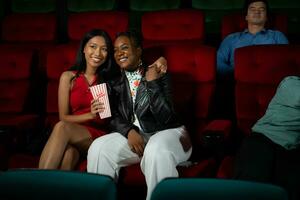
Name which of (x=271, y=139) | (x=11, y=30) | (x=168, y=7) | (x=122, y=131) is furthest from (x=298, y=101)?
(x=11, y=30)

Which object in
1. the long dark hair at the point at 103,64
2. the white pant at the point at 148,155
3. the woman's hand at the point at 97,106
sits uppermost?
the long dark hair at the point at 103,64

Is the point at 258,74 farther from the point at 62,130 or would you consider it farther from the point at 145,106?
the point at 62,130

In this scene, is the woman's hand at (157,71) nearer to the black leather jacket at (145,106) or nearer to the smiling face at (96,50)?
the black leather jacket at (145,106)

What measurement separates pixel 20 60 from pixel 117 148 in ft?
1.91

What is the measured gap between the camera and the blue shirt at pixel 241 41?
1871 millimetres

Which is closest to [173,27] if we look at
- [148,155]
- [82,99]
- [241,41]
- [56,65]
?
[241,41]

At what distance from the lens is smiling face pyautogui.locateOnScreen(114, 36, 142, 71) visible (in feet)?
4.54

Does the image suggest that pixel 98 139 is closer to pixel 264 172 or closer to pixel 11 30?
pixel 264 172

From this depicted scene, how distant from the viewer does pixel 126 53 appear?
138cm

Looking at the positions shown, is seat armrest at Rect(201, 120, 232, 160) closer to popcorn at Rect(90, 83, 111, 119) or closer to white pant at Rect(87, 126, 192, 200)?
white pant at Rect(87, 126, 192, 200)

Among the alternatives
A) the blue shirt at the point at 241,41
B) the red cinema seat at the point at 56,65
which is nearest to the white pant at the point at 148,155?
the red cinema seat at the point at 56,65

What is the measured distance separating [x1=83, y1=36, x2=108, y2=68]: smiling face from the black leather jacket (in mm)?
92

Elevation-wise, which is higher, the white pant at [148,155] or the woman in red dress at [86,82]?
the woman in red dress at [86,82]

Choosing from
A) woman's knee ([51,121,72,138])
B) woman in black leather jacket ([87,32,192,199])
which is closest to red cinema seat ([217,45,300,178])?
woman in black leather jacket ([87,32,192,199])
